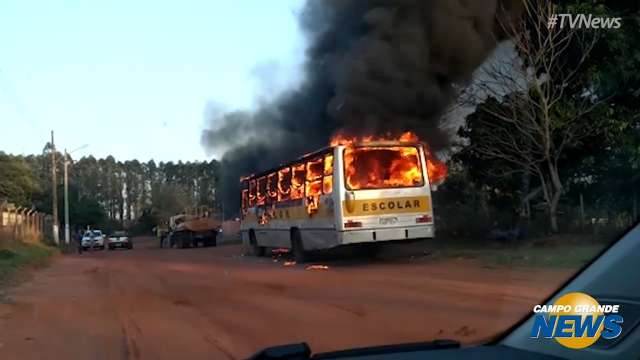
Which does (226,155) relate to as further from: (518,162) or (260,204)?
(518,162)

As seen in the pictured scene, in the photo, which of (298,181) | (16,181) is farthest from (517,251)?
(16,181)

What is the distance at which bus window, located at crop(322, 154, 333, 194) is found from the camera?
17258mm

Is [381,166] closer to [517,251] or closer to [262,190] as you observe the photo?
[517,251]

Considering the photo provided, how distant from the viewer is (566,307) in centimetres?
267

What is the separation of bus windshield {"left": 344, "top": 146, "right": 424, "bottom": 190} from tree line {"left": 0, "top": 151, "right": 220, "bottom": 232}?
63532 mm

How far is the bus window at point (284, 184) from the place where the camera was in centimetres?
2062

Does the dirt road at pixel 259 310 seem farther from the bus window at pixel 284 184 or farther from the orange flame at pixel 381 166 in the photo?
the bus window at pixel 284 184

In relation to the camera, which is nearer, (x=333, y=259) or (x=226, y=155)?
(x=333, y=259)

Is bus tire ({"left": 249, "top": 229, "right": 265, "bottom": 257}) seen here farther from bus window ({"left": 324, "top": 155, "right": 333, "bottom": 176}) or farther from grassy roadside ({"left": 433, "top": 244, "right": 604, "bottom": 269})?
bus window ({"left": 324, "top": 155, "right": 333, "bottom": 176})

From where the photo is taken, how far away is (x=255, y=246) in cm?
2567

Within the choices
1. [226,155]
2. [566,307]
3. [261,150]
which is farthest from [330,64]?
[566,307]

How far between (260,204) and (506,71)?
347 inches

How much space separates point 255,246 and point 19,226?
42.7ft

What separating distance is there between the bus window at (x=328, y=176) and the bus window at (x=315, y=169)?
0.86 ft
